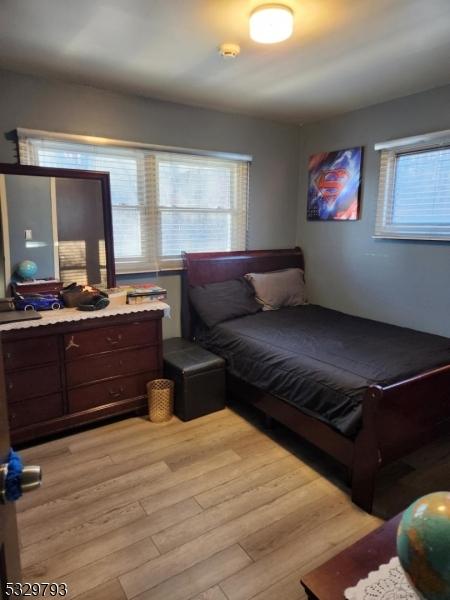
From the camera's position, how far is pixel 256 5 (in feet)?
5.79

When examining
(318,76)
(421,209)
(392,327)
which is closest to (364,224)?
(421,209)

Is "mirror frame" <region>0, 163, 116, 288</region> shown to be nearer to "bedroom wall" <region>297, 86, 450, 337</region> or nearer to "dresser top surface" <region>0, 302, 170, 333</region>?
"dresser top surface" <region>0, 302, 170, 333</region>

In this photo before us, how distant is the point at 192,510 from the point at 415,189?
2.75 metres

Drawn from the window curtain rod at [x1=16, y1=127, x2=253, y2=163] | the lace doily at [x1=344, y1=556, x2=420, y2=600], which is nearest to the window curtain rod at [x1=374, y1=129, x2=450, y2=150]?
the window curtain rod at [x1=16, y1=127, x2=253, y2=163]

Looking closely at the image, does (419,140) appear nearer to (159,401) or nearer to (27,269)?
(159,401)

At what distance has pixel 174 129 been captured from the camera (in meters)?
3.19

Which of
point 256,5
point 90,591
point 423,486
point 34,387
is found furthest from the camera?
point 34,387

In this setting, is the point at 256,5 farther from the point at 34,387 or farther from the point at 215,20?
the point at 34,387

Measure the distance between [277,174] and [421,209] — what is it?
4.75ft

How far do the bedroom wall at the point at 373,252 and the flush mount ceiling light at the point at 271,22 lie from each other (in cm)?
158

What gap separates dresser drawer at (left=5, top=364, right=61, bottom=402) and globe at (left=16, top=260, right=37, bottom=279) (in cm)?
67

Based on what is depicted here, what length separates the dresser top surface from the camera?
2219mm

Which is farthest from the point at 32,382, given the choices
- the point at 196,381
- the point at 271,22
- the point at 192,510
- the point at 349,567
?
the point at 271,22

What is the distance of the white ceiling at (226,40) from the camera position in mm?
1803
